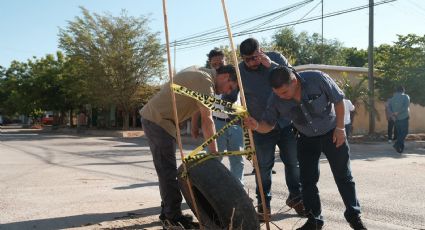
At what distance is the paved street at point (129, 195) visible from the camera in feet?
16.3

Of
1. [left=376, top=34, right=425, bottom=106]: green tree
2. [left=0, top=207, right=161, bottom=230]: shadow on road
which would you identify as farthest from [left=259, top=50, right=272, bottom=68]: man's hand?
[left=376, top=34, right=425, bottom=106]: green tree

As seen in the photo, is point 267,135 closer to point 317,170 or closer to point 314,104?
point 317,170

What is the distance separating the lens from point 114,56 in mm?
29141

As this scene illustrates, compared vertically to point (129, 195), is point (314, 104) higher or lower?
higher

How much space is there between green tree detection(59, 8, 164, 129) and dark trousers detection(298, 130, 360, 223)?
84.9 ft

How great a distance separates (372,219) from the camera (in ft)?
16.4

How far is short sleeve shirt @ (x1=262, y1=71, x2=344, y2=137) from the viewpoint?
13.4 ft

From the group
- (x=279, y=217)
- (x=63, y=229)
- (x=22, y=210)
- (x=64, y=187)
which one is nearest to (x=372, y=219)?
(x=279, y=217)

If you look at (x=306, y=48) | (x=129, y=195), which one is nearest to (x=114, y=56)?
(x=129, y=195)

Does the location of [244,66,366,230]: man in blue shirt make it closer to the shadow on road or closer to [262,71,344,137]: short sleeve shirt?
[262,71,344,137]: short sleeve shirt

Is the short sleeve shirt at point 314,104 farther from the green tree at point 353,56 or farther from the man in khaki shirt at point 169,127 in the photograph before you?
the green tree at point 353,56

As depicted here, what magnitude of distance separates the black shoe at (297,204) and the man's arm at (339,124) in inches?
44.4

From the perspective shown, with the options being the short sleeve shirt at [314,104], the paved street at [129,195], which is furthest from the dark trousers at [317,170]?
the paved street at [129,195]

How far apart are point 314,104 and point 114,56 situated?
2619 cm
